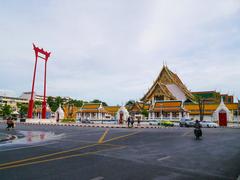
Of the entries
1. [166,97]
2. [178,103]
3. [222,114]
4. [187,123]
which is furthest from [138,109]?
[222,114]

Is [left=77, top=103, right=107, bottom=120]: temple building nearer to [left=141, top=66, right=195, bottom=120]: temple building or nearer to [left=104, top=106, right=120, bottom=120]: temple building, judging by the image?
[left=104, top=106, right=120, bottom=120]: temple building

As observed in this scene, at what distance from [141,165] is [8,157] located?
4991 millimetres

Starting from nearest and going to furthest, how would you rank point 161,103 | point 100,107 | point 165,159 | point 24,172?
point 24,172, point 165,159, point 161,103, point 100,107

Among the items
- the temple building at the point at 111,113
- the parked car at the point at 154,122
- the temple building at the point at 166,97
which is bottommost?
the parked car at the point at 154,122

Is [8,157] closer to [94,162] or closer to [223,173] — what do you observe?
[94,162]

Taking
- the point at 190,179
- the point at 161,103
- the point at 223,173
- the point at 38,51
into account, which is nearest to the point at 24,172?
the point at 190,179

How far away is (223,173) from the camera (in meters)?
6.45

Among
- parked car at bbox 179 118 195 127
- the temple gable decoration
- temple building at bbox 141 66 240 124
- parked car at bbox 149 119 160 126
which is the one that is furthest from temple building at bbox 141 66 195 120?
parked car at bbox 179 118 195 127

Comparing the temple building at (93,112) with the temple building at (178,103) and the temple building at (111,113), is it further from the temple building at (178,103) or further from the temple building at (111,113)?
the temple building at (178,103)

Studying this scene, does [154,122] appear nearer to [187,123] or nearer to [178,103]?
[178,103]

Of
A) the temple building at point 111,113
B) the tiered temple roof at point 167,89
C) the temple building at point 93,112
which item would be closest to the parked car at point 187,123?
the tiered temple roof at point 167,89

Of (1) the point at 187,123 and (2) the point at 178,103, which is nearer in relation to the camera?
(1) the point at 187,123

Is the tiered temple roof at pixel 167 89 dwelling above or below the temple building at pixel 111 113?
above

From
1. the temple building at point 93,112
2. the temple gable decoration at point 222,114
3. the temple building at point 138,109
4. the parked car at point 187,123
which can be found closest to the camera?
the parked car at point 187,123
